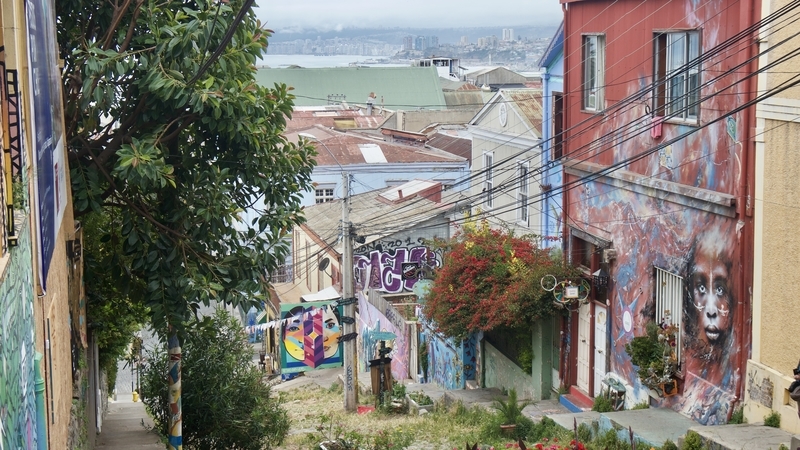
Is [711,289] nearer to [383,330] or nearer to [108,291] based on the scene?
[108,291]

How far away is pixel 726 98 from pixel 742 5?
133 centimetres

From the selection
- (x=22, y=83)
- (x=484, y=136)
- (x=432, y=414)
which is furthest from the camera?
(x=484, y=136)

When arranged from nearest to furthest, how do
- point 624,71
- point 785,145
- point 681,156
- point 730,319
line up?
point 785,145 < point 730,319 < point 681,156 < point 624,71

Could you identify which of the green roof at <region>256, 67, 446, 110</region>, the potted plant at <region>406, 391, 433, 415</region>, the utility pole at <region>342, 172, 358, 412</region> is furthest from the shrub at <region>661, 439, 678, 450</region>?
the green roof at <region>256, 67, 446, 110</region>

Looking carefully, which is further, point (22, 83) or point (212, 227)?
point (212, 227)

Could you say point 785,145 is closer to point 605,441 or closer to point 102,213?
point 605,441

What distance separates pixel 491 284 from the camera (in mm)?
19578

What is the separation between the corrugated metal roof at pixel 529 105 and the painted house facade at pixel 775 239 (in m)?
14.6

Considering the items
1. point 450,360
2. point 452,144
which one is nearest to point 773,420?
point 450,360

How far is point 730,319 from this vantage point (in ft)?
46.0

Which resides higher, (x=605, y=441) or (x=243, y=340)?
(x=243, y=340)

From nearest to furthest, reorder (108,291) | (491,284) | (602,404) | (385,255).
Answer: (108,291) < (602,404) < (491,284) < (385,255)

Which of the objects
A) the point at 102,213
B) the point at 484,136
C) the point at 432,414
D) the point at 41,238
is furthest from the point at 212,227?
the point at 484,136

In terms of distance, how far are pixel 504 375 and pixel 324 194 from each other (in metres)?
23.4
